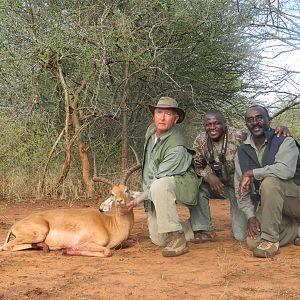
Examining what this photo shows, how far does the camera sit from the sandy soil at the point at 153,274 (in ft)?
15.1

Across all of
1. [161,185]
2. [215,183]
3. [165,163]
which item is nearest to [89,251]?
[161,185]

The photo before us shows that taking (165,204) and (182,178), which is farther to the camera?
(182,178)

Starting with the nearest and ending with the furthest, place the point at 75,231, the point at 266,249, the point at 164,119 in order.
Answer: the point at 266,249 < the point at 164,119 < the point at 75,231

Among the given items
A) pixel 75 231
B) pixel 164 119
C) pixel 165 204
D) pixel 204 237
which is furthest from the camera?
pixel 204 237

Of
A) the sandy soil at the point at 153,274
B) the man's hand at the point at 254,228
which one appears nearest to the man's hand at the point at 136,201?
the sandy soil at the point at 153,274

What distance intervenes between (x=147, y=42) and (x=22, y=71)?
245 cm

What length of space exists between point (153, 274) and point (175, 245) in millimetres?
920

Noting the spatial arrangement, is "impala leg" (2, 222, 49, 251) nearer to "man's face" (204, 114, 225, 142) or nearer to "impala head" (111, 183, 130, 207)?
"impala head" (111, 183, 130, 207)

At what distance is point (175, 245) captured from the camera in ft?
20.2

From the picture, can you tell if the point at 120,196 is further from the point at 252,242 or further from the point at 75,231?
the point at 252,242

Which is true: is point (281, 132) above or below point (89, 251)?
above

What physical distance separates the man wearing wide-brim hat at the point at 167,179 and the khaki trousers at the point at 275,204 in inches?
33.4

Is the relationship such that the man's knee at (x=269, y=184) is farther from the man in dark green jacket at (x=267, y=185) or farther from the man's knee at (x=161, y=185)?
the man's knee at (x=161, y=185)

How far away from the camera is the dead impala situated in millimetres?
6656
